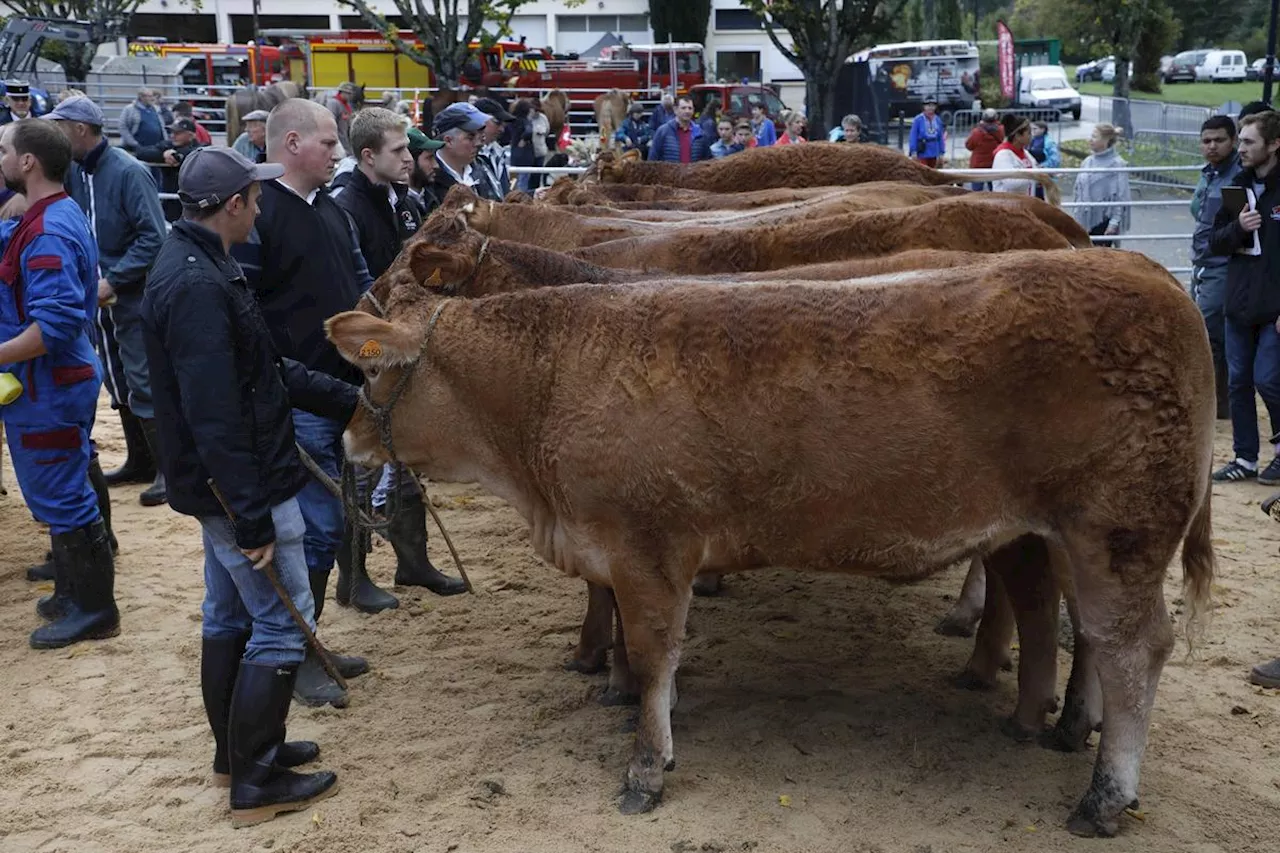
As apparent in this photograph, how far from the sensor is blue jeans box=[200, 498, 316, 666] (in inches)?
161

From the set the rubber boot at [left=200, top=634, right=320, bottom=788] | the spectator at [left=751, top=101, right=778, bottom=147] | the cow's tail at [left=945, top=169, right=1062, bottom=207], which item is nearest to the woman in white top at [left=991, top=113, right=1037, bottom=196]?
the cow's tail at [left=945, top=169, right=1062, bottom=207]

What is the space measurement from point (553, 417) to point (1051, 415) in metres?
1.73

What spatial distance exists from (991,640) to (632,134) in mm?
17875

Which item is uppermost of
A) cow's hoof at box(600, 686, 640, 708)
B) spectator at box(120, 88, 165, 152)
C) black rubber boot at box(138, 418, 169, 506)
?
spectator at box(120, 88, 165, 152)

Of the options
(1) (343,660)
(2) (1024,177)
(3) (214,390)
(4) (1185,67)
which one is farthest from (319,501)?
(4) (1185,67)

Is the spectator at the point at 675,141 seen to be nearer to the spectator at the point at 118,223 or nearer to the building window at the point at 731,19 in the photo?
the spectator at the point at 118,223

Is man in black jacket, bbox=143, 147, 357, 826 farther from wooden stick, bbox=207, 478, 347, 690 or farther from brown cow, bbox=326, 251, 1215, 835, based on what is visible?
brown cow, bbox=326, 251, 1215, 835

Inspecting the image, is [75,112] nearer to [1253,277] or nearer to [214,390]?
[214,390]

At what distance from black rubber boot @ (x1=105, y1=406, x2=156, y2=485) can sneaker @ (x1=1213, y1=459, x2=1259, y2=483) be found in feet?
25.0

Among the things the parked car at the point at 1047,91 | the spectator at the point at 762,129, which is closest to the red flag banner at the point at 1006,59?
the parked car at the point at 1047,91

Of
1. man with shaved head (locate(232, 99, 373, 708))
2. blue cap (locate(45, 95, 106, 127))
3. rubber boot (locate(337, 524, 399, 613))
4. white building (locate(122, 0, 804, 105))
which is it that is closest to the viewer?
man with shaved head (locate(232, 99, 373, 708))

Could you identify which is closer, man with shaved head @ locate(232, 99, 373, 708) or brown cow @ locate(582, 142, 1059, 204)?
man with shaved head @ locate(232, 99, 373, 708)

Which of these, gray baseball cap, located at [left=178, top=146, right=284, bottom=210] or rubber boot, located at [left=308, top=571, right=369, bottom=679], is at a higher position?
gray baseball cap, located at [left=178, top=146, right=284, bottom=210]

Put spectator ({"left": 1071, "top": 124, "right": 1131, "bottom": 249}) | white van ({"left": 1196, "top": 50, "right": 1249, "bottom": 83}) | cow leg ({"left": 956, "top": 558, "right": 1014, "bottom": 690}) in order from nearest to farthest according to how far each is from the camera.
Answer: cow leg ({"left": 956, "top": 558, "right": 1014, "bottom": 690})
spectator ({"left": 1071, "top": 124, "right": 1131, "bottom": 249})
white van ({"left": 1196, "top": 50, "right": 1249, "bottom": 83})
